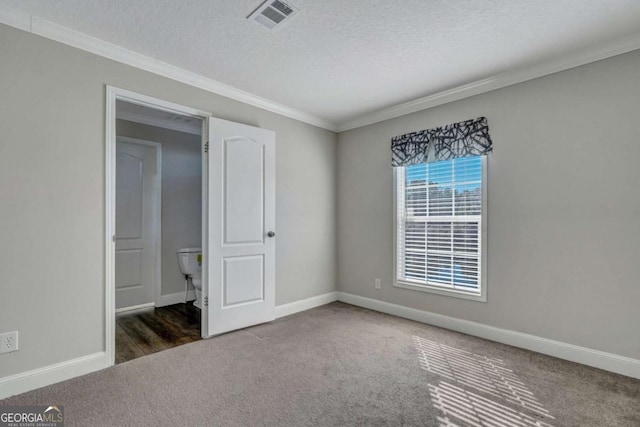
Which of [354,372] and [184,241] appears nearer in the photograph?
[354,372]

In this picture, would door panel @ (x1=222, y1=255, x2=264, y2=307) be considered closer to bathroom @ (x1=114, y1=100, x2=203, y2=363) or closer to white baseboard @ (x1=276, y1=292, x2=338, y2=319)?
white baseboard @ (x1=276, y1=292, x2=338, y2=319)

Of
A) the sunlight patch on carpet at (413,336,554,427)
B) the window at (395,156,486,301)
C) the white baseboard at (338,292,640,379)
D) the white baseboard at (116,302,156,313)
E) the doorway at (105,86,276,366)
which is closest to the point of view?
the sunlight patch on carpet at (413,336,554,427)

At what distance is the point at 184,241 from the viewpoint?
172 inches

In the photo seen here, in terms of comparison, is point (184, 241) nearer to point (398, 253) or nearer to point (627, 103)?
point (398, 253)

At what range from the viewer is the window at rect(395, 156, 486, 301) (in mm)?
3080

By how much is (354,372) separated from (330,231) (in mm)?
2210

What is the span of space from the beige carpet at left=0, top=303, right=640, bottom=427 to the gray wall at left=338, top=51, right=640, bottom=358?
347mm

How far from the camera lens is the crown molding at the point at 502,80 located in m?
2.32

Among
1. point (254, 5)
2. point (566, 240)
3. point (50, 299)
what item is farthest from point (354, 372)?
point (254, 5)

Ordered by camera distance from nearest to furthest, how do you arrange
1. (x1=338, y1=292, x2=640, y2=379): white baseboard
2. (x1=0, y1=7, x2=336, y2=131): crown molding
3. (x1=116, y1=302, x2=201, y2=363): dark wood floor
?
(x1=0, y1=7, x2=336, y2=131): crown molding
(x1=338, y1=292, x2=640, y2=379): white baseboard
(x1=116, y1=302, x2=201, y2=363): dark wood floor

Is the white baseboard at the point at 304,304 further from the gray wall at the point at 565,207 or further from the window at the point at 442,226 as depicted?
the gray wall at the point at 565,207

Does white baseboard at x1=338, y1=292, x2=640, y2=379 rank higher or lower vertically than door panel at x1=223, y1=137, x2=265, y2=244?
lower

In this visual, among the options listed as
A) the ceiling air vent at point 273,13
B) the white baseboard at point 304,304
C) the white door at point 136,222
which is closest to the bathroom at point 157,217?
the white door at point 136,222

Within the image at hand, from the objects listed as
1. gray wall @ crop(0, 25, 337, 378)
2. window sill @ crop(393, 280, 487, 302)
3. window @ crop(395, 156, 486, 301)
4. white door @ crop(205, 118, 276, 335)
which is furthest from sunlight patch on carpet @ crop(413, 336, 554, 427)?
gray wall @ crop(0, 25, 337, 378)
